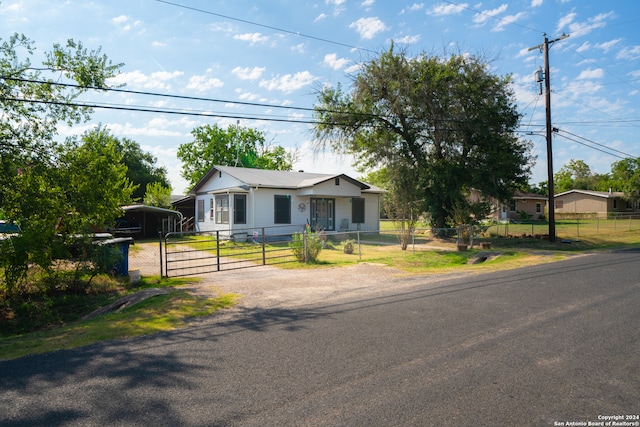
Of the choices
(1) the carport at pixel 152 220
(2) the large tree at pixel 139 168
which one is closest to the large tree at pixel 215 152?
(2) the large tree at pixel 139 168

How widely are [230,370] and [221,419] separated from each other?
1.12 metres

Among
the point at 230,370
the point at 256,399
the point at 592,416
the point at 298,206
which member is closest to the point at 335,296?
the point at 230,370

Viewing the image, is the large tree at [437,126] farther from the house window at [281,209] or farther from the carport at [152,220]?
the carport at [152,220]

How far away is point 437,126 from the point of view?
22000 mm

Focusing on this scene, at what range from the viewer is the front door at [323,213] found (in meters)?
25.0

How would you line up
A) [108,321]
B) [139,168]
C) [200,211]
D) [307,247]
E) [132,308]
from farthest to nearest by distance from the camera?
[139,168], [200,211], [307,247], [132,308], [108,321]

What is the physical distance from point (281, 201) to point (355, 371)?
63.6 ft

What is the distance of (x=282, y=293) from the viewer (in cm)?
916

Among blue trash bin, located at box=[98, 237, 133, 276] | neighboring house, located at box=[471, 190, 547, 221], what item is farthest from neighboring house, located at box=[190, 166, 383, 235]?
neighboring house, located at box=[471, 190, 547, 221]

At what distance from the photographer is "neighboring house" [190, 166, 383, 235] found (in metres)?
22.7

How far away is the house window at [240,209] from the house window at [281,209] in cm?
166

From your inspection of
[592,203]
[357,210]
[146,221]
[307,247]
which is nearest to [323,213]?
[357,210]

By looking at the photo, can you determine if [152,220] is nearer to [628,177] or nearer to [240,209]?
[240,209]

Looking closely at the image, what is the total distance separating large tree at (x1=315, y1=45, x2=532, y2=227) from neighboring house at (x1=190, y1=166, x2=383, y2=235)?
3006mm
